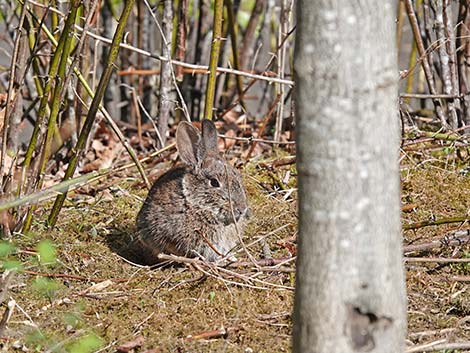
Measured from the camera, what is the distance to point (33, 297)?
177 inches

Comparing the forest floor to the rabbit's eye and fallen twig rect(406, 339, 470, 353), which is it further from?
the rabbit's eye

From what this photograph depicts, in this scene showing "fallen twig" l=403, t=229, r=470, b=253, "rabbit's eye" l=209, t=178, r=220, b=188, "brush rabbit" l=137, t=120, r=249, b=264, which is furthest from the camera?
"rabbit's eye" l=209, t=178, r=220, b=188

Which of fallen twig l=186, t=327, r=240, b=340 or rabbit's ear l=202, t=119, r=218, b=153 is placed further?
rabbit's ear l=202, t=119, r=218, b=153

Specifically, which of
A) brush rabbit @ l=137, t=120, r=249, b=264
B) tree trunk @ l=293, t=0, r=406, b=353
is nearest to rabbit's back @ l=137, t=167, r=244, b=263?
brush rabbit @ l=137, t=120, r=249, b=264

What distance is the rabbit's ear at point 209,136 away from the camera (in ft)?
17.1

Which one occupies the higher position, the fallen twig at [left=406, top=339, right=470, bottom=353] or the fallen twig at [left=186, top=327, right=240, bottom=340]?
the fallen twig at [left=406, top=339, right=470, bottom=353]

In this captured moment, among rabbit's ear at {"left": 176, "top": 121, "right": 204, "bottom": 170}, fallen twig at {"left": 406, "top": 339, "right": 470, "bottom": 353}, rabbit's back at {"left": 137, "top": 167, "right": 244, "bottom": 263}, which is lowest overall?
fallen twig at {"left": 406, "top": 339, "right": 470, "bottom": 353}

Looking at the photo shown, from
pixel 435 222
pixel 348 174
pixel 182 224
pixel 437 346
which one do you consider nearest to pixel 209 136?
pixel 182 224

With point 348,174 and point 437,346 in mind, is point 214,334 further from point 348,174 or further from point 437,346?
point 348,174

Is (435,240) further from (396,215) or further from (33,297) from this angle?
(396,215)

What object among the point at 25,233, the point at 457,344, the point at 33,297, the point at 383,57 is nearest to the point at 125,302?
the point at 33,297

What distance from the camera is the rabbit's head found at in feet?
16.4

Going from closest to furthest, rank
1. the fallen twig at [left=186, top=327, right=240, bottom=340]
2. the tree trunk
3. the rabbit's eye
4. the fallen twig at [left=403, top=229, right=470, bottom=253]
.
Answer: the tree trunk → the fallen twig at [left=186, top=327, right=240, bottom=340] → the fallen twig at [left=403, top=229, right=470, bottom=253] → the rabbit's eye

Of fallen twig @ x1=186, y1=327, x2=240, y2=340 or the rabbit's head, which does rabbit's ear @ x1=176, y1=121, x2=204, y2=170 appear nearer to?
the rabbit's head
